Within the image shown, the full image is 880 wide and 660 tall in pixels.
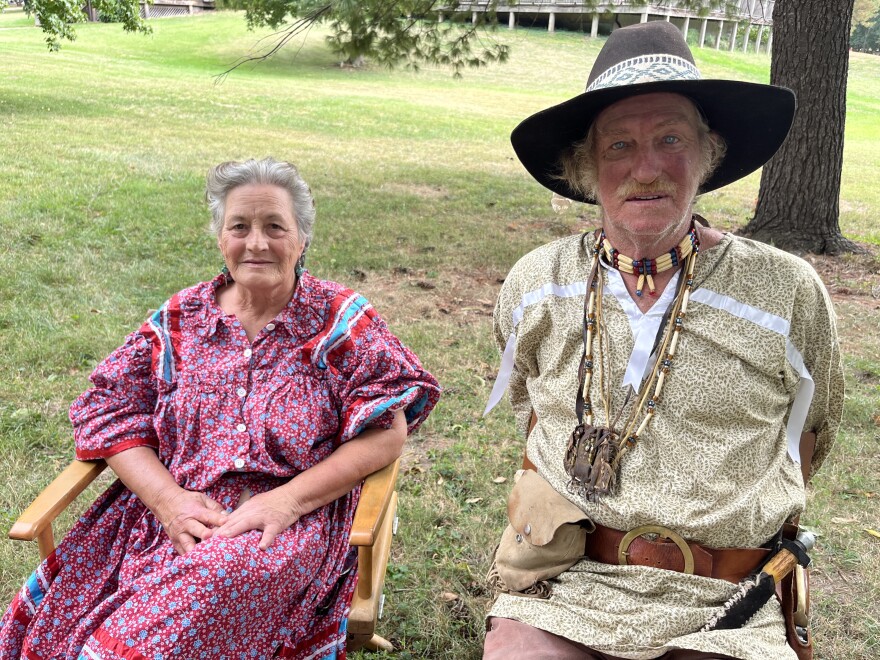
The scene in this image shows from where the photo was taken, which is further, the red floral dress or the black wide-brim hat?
the red floral dress

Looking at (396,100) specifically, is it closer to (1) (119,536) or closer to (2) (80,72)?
(2) (80,72)

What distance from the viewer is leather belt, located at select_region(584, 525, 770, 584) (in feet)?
6.43

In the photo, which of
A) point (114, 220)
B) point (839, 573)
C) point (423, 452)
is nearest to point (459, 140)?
point (114, 220)

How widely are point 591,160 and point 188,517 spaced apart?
1616 millimetres

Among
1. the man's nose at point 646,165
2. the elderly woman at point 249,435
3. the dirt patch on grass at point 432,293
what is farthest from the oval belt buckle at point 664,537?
the dirt patch on grass at point 432,293

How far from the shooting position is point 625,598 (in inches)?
77.0

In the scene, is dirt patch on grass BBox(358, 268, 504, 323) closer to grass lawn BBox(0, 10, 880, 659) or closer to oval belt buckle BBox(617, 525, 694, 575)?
grass lawn BBox(0, 10, 880, 659)

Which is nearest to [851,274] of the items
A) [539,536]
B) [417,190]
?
[417,190]

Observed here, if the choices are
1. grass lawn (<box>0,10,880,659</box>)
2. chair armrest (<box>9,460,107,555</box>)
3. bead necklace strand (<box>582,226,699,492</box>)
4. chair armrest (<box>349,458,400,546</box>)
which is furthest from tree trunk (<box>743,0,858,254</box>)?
chair armrest (<box>9,460,107,555</box>)

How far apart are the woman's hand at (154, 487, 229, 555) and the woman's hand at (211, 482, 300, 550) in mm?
40

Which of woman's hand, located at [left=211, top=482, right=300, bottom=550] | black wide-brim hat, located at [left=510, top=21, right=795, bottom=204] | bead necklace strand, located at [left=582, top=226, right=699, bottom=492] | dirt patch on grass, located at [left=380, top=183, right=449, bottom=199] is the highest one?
black wide-brim hat, located at [left=510, top=21, right=795, bottom=204]

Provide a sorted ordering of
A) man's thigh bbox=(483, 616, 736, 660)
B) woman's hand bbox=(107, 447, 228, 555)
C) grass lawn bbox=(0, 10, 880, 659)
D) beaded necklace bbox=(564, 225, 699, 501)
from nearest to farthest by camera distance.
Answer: man's thigh bbox=(483, 616, 736, 660) < beaded necklace bbox=(564, 225, 699, 501) < woman's hand bbox=(107, 447, 228, 555) < grass lawn bbox=(0, 10, 880, 659)

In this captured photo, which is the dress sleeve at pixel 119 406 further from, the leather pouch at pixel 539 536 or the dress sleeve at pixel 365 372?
the leather pouch at pixel 539 536

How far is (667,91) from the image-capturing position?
6.72 ft
